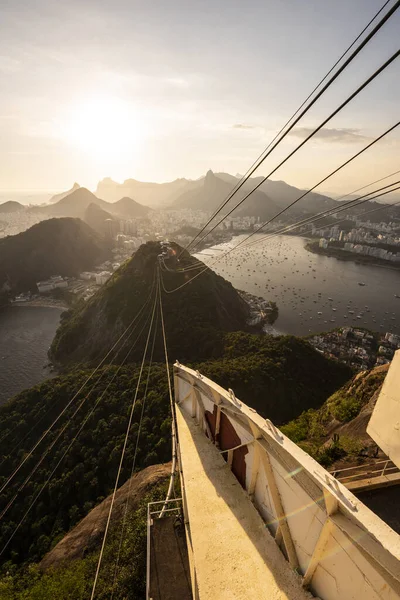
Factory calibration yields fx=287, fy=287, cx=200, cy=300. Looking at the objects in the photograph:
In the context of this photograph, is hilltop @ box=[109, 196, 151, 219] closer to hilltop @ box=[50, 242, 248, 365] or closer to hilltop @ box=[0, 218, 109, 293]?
hilltop @ box=[0, 218, 109, 293]

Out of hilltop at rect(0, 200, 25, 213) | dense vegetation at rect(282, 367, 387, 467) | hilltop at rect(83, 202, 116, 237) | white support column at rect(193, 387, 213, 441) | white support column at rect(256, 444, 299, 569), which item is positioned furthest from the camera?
hilltop at rect(0, 200, 25, 213)

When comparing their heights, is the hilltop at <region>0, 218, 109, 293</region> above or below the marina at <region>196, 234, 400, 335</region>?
above

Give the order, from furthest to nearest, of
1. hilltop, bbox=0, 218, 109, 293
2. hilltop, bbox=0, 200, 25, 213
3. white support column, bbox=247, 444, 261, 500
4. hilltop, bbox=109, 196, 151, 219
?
hilltop, bbox=0, 200, 25, 213 → hilltop, bbox=109, 196, 151, 219 → hilltop, bbox=0, 218, 109, 293 → white support column, bbox=247, 444, 261, 500

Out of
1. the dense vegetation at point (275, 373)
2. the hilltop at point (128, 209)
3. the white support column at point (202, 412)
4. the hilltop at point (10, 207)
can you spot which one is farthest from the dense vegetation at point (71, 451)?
the hilltop at point (10, 207)

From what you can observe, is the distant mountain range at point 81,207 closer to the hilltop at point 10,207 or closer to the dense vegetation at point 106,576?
the hilltop at point 10,207

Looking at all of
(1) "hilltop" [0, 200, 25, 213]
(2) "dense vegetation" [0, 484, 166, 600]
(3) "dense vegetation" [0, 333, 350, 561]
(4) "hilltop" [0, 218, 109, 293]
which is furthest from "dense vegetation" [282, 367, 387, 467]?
(1) "hilltop" [0, 200, 25, 213]

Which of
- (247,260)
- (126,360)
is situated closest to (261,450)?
(126,360)
